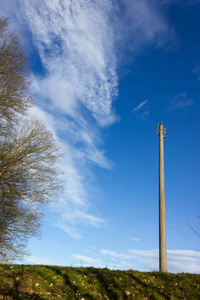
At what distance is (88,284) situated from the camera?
9.44 meters

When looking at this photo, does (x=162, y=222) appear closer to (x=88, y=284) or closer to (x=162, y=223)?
(x=162, y=223)

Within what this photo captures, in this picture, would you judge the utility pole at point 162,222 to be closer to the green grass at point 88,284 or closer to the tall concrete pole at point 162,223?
the tall concrete pole at point 162,223

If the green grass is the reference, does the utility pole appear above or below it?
above

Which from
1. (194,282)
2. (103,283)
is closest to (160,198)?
(194,282)

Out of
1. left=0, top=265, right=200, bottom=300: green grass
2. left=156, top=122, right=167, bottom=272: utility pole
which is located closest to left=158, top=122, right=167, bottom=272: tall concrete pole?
left=156, top=122, right=167, bottom=272: utility pole

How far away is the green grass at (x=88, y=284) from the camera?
8.54 meters

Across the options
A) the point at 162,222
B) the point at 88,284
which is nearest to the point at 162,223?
the point at 162,222

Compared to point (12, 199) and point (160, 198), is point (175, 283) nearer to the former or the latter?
point (160, 198)

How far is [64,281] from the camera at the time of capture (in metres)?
9.41

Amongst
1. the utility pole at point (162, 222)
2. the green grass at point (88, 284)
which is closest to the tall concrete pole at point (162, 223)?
the utility pole at point (162, 222)

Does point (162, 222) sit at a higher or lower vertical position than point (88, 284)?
higher

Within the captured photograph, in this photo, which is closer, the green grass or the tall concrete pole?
the green grass

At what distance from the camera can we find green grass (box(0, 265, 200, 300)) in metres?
8.54

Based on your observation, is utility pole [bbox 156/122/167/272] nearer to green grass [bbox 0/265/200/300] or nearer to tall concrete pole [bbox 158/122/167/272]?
tall concrete pole [bbox 158/122/167/272]
